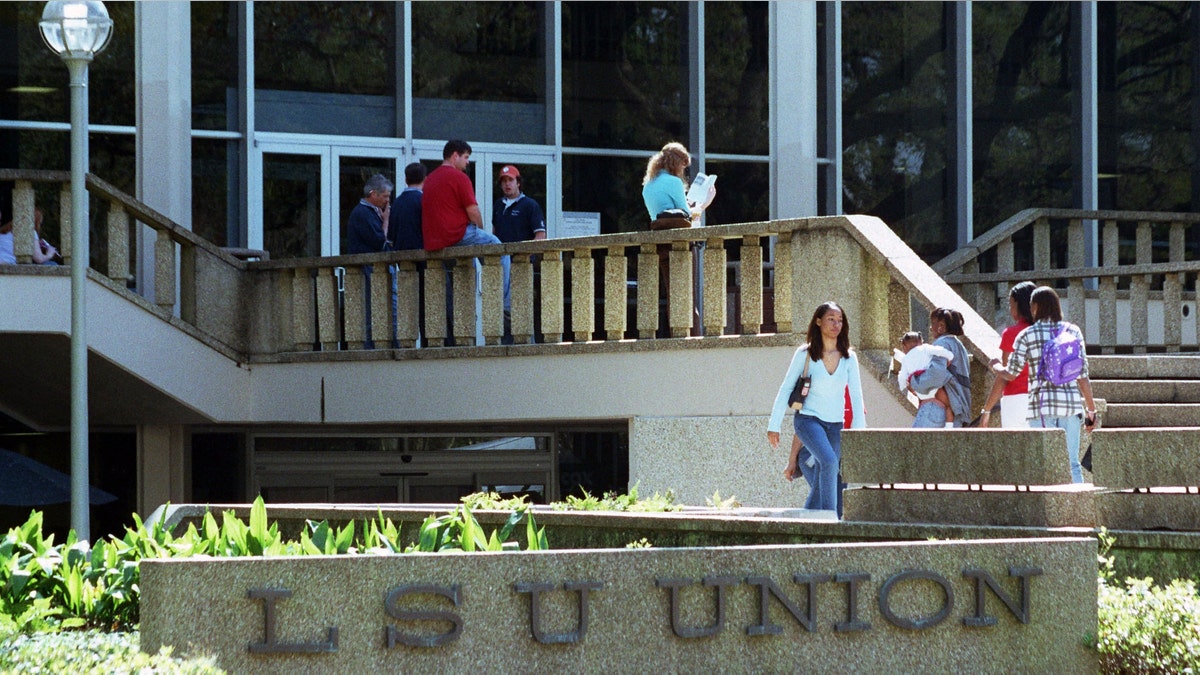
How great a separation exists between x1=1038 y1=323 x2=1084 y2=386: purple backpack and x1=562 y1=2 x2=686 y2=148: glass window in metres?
9.46

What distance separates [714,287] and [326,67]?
22.6 feet

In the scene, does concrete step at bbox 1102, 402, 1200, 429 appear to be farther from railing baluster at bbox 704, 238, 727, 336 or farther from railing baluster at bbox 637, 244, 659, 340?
railing baluster at bbox 637, 244, 659, 340

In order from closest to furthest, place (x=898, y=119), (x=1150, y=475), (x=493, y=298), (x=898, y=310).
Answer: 1. (x=1150, y=475)
2. (x=898, y=310)
3. (x=493, y=298)
4. (x=898, y=119)

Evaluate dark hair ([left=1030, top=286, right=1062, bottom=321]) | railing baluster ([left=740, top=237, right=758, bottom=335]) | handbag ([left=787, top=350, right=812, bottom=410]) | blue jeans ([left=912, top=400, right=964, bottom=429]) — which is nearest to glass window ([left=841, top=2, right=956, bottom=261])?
railing baluster ([left=740, top=237, right=758, bottom=335])

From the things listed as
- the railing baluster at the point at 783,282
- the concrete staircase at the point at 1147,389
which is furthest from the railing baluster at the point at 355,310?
the concrete staircase at the point at 1147,389

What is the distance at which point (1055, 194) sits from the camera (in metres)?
20.4

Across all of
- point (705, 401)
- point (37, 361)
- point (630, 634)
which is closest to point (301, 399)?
point (37, 361)

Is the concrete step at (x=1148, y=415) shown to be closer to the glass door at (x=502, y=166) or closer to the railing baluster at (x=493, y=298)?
the railing baluster at (x=493, y=298)

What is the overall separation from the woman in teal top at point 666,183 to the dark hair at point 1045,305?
3298 mm

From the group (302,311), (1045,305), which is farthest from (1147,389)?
(302,311)

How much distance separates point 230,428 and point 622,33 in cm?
593

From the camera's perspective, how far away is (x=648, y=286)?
12289mm

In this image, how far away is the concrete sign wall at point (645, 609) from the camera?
19.3 feet

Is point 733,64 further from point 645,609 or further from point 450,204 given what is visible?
point 645,609
